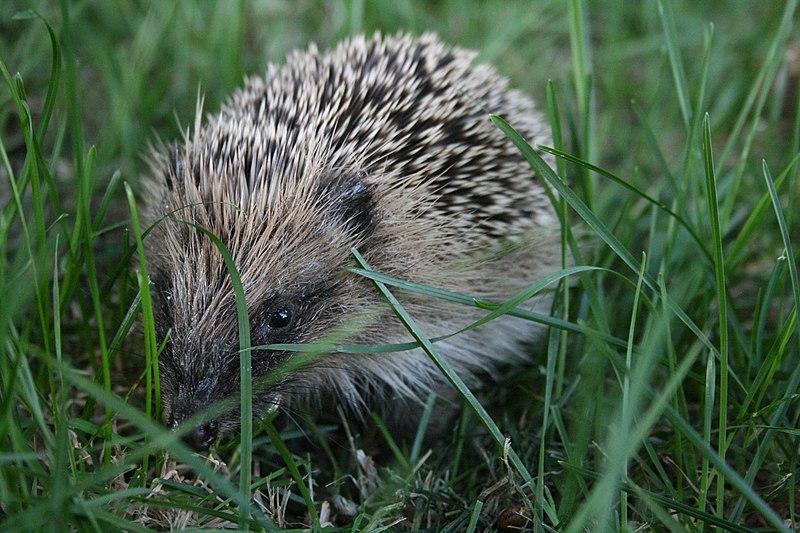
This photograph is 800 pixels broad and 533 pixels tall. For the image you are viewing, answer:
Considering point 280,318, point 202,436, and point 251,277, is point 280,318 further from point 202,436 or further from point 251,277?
point 202,436

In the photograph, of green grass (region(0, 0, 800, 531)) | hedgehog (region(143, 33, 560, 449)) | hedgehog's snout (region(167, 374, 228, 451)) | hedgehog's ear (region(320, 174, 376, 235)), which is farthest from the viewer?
hedgehog's ear (region(320, 174, 376, 235))

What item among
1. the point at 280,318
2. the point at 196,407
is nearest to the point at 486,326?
the point at 280,318

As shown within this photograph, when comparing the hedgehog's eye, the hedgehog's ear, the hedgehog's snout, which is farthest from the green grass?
the hedgehog's ear

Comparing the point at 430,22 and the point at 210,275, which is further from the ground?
the point at 430,22

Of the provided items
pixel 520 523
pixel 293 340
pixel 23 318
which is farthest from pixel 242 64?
pixel 520 523

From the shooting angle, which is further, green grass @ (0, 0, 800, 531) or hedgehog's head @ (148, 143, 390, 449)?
hedgehog's head @ (148, 143, 390, 449)

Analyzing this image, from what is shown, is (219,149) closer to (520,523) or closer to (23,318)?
(23,318)

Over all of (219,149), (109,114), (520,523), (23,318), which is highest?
(109,114)

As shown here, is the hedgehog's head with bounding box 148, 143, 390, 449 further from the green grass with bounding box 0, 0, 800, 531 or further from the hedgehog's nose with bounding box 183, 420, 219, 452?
the green grass with bounding box 0, 0, 800, 531
